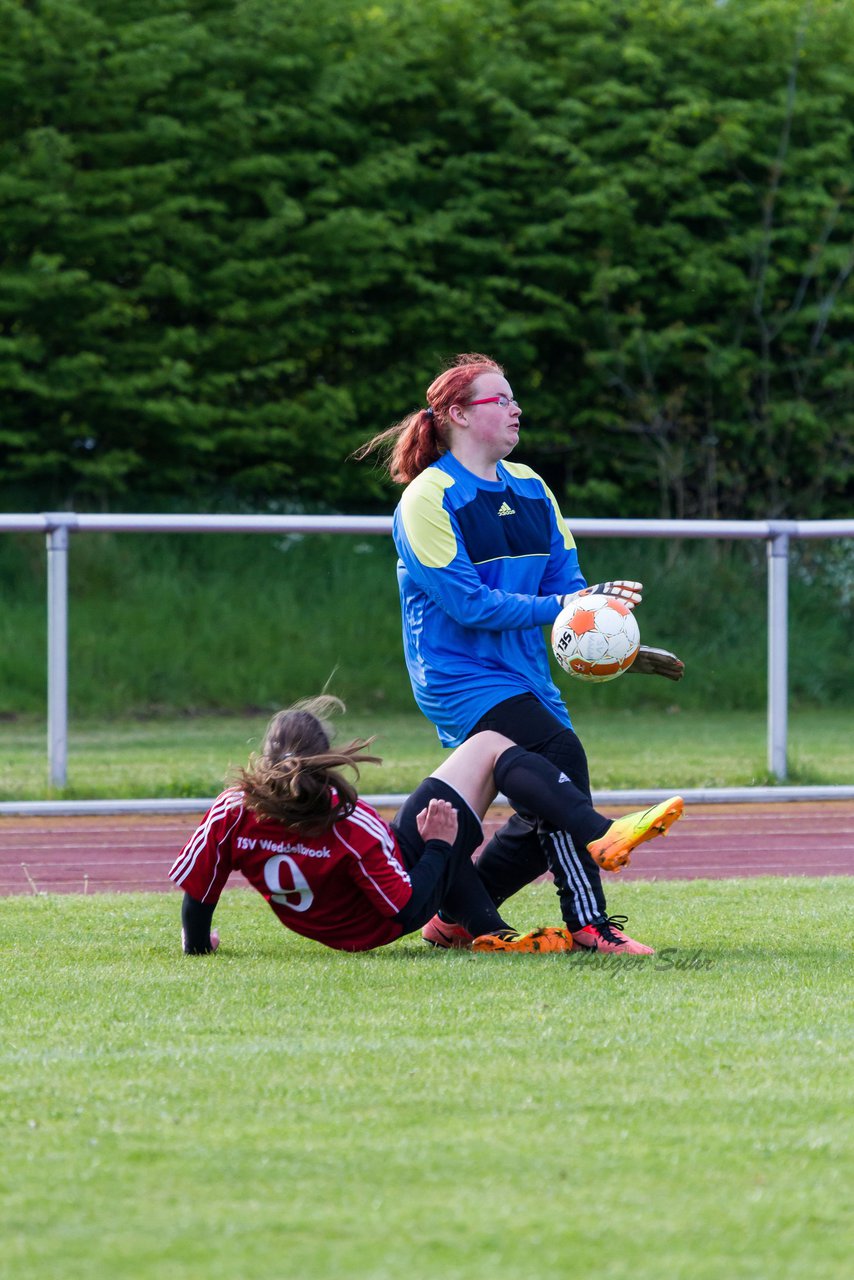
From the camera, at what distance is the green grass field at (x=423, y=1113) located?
2.63 meters

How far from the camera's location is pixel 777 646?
10.6 m

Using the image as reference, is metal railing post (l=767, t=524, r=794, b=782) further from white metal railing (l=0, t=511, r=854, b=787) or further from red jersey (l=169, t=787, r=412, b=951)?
red jersey (l=169, t=787, r=412, b=951)

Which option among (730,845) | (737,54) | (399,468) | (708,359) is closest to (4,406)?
(708,359)

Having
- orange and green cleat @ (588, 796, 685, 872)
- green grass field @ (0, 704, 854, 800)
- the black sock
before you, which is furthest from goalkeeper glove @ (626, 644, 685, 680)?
green grass field @ (0, 704, 854, 800)

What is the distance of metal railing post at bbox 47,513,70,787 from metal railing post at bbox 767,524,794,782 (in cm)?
417

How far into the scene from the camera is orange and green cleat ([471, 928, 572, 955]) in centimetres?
530

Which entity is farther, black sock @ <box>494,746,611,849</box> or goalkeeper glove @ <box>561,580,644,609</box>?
goalkeeper glove @ <box>561,580,644,609</box>

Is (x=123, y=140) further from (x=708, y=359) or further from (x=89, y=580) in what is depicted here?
(x=708, y=359)

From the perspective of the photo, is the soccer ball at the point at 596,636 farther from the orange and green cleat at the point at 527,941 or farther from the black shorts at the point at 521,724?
the orange and green cleat at the point at 527,941

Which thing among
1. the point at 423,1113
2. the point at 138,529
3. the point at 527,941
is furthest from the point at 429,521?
the point at 138,529

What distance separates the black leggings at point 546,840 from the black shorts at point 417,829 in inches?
7.7

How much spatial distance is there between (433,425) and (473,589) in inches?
26.2

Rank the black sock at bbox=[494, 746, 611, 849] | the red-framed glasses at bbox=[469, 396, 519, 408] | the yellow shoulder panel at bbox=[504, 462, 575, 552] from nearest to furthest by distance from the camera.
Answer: the black sock at bbox=[494, 746, 611, 849] < the red-framed glasses at bbox=[469, 396, 519, 408] < the yellow shoulder panel at bbox=[504, 462, 575, 552]

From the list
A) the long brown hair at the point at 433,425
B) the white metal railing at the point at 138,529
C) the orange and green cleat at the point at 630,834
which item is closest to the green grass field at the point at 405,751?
the white metal railing at the point at 138,529
